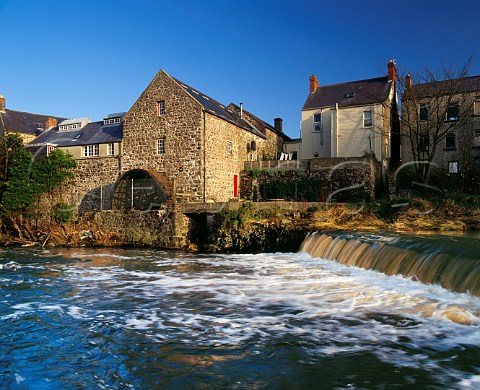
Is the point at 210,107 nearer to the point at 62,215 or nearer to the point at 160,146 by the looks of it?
the point at 160,146

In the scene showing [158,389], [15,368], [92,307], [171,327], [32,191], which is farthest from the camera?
[32,191]

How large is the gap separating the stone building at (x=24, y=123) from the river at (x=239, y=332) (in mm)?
28248

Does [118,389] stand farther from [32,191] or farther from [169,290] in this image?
[32,191]

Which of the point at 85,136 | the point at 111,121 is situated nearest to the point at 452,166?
the point at 111,121

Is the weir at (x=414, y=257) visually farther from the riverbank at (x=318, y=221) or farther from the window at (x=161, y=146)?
the window at (x=161, y=146)

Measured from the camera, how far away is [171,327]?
7379 millimetres

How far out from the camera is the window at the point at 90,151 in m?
29.4

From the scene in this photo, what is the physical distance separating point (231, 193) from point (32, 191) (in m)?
13.4

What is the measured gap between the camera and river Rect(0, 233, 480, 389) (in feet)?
17.2

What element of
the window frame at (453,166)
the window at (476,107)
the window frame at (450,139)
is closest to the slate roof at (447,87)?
the window at (476,107)

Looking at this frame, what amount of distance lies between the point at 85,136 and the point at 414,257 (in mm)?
27230

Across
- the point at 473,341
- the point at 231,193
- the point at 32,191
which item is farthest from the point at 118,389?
the point at 32,191

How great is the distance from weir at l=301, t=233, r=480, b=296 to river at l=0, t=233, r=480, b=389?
32cm

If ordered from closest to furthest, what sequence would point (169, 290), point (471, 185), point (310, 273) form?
1. point (169, 290)
2. point (310, 273)
3. point (471, 185)
